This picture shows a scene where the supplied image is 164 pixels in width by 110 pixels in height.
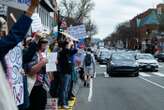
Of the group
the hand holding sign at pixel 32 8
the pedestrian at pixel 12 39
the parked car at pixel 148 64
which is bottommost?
the parked car at pixel 148 64

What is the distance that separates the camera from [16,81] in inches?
233

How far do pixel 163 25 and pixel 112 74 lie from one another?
80400mm

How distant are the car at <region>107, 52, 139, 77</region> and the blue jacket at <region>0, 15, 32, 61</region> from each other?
28.4 metres

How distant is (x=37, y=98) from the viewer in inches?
356

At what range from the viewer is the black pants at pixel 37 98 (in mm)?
8977

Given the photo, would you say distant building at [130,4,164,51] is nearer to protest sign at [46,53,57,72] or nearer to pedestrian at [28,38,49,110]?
protest sign at [46,53,57,72]

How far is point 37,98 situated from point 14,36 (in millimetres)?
5082

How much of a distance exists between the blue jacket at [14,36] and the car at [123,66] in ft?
93.3

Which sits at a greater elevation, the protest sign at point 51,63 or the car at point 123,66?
the protest sign at point 51,63

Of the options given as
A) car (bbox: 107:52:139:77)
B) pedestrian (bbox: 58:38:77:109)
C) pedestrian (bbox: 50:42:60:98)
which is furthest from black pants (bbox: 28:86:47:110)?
car (bbox: 107:52:139:77)

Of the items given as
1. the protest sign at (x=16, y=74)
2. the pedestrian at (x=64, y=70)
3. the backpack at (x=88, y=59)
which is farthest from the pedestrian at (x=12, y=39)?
the backpack at (x=88, y=59)

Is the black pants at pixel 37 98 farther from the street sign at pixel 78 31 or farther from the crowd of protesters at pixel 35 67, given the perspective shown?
the street sign at pixel 78 31

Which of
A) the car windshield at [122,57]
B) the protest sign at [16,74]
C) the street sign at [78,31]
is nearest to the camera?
the protest sign at [16,74]

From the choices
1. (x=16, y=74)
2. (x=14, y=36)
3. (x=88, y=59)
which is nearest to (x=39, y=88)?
(x=16, y=74)
